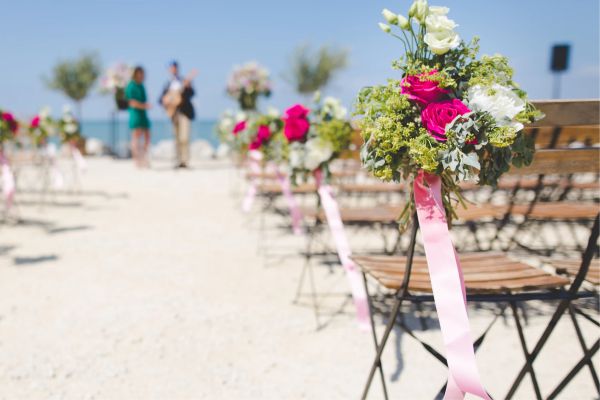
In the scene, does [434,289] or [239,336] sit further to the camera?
[239,336]

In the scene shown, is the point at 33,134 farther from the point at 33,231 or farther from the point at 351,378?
the point at 351,378

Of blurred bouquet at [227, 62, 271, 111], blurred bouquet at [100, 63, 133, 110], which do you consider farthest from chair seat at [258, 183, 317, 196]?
blurred bouquet at [100, 63, 133, 110]

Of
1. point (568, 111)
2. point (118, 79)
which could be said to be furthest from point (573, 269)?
point (118, 79)

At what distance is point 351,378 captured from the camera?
2641mm

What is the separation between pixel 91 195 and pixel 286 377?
742 centimetres

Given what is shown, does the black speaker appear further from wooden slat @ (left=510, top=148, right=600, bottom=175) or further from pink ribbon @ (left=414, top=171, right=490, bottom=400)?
pink ribbon @ (left=414, top=171, right=490, bottom=400)

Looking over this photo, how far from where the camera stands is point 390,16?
1.85m

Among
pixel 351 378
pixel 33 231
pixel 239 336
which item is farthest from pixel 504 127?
pixel 33 231

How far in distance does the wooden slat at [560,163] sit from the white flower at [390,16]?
0.71 m

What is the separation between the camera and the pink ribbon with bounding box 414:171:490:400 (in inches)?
71.9

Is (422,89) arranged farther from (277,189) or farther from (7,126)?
(7,126)

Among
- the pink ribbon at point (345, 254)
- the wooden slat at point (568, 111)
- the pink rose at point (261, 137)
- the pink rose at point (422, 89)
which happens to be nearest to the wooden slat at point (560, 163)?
the wooden slat at point (568, 111)

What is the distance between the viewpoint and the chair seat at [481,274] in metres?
2.07

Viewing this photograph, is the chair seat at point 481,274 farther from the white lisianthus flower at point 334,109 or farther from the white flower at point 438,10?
the white lisianthus flower at point 334,109
